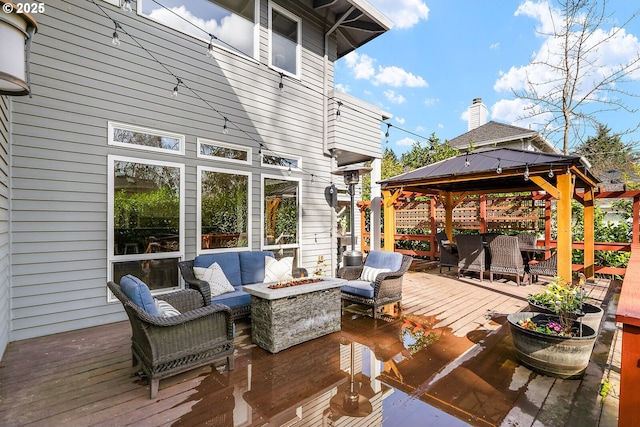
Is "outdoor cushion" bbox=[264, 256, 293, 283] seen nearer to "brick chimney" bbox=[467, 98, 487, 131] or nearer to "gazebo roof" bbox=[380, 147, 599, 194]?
"gazebo roof" bbox=[380, 147, 599, 194]

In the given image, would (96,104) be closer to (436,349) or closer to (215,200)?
(215,200)

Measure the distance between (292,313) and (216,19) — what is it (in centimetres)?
502

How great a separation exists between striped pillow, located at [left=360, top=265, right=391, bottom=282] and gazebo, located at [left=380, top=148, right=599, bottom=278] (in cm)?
226

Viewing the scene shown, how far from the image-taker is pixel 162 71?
463 cm

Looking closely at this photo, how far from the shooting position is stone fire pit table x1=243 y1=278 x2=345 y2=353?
10.8 ft

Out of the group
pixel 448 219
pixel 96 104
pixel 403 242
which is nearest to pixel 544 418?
pixel 96 104

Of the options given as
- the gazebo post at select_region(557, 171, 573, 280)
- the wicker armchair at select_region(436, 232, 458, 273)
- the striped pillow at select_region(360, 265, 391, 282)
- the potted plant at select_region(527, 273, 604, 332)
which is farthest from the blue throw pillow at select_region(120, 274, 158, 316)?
the wicker armchair at select_region(436, 232, 458, 273)

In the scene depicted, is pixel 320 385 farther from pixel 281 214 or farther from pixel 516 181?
pixel 516 181

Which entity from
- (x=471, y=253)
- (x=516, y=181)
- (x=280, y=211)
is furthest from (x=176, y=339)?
(x=516, y=181)

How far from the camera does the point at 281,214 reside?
6.12 metres

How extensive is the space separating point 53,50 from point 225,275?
3.54 metres

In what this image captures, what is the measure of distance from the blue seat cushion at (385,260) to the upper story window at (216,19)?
4.25 m

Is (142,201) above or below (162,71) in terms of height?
below

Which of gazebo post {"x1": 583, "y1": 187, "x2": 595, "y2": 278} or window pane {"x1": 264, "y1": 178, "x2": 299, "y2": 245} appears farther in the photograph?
gazebo post {"x1": 583, "y1": 187, "x2": 595, "y2": 278}
